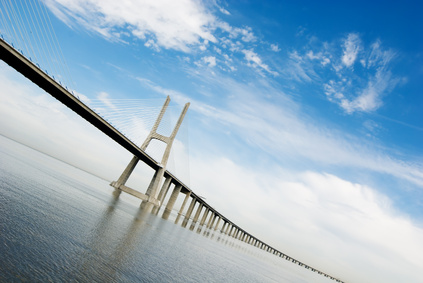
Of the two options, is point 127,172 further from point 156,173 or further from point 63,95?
point 63,95

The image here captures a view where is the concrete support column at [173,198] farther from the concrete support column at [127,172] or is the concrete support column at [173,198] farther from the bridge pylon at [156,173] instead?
the concrete support column at [127,172]

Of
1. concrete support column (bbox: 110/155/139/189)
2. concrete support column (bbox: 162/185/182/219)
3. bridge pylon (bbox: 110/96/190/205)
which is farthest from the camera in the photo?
concrete support column (bbox: 162/185/182/219)

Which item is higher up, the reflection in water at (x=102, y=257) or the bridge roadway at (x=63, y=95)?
the bridge roadway at (x=63, y=95)

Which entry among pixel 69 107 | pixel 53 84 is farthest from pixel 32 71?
pixel 69 107

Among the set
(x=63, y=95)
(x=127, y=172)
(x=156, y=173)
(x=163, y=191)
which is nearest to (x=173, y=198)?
(x=163, y=191)

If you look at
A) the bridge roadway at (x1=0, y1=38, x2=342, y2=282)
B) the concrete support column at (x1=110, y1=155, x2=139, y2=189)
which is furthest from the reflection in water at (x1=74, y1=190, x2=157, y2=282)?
the concrete support column at (x1=110, y1=155, x2=139, y2=189)

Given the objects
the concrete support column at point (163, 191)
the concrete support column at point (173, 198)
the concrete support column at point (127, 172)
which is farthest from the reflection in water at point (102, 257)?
the concrete support column at point (173, 198)

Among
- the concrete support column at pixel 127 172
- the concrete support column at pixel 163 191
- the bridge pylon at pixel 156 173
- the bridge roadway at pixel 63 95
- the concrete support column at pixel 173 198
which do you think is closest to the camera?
the bridge roadway at pixel 63 95

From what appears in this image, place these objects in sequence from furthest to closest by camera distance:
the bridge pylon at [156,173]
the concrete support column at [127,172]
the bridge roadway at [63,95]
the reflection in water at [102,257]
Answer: the bridge pylon at [156,173] → the concrete support column at [127,172] → the bridge roadway at [63,95] → the reflection in water at [102,257]

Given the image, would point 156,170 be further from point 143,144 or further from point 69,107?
point 69,107

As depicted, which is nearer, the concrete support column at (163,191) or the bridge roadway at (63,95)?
the bridge roadway at (63,95)

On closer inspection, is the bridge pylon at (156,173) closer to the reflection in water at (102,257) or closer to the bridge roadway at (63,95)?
the bridge roadway at (63,95)

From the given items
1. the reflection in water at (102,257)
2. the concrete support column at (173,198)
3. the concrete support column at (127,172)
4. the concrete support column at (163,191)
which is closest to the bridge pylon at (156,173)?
the concrete support column at (127,172)

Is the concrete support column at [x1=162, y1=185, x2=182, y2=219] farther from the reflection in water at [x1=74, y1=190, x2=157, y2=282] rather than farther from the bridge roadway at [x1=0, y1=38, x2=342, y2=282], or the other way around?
the reflection in water at [x1=74, y1=190, x2=157, y2=282]
